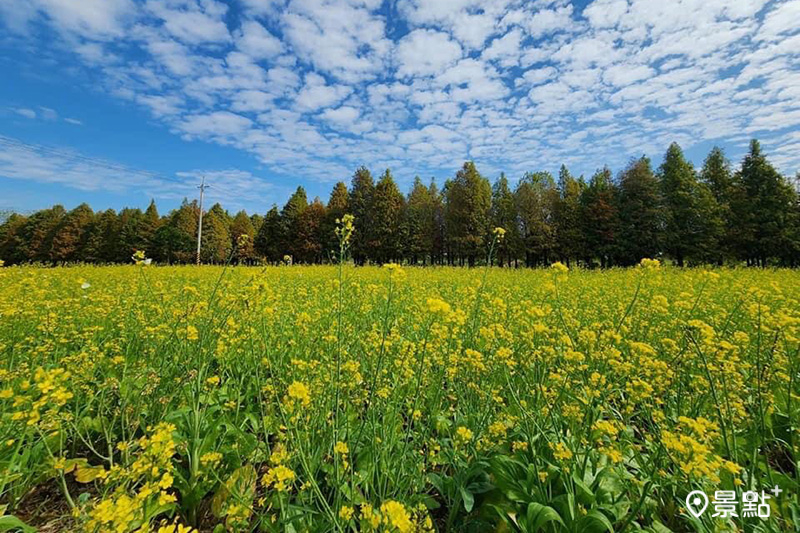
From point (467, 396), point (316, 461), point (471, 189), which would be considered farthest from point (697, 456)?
point (471, 189)

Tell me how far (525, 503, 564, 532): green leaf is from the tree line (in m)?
19.1

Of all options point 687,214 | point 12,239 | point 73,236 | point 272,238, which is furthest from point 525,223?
point 12,239

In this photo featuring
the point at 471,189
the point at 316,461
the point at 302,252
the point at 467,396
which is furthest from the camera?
the point at 302,252

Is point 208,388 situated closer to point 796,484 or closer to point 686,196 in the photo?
point 796,484

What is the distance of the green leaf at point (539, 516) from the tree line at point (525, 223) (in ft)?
62.8

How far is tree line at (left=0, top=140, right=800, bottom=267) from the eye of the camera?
23.9m

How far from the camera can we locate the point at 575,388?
7.72 ft

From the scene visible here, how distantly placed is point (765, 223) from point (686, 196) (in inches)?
192

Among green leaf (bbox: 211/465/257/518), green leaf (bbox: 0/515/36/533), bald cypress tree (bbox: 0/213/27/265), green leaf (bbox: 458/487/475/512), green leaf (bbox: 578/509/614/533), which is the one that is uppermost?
bald cypress tree (bbox: 0/213/27/265)

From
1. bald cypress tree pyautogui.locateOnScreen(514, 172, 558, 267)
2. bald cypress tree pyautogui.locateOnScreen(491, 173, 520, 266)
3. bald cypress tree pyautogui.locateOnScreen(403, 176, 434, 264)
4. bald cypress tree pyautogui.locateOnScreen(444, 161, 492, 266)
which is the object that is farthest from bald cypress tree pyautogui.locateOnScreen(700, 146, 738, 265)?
bald cypress tree pyautogui.locateOnScreen(403, 176, 434, 264)

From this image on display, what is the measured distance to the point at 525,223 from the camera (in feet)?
99.0

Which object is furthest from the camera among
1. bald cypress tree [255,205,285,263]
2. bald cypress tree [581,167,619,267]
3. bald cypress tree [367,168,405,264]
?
bald cypress tree [255,205,285,263]

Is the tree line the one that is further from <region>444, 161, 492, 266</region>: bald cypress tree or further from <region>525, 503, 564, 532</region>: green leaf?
<region>525, 503, 564, 532</region>: green leaf

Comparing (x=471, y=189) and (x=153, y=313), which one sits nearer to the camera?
(x=153, y=313)
